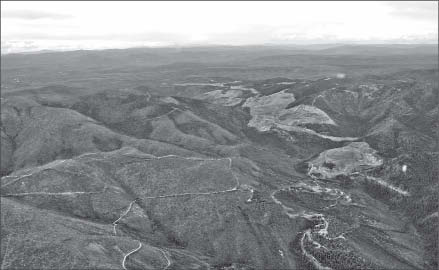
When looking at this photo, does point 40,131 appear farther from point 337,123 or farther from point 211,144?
point 337,123

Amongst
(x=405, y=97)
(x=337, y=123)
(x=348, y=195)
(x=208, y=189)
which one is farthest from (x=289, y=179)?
(x=405, y=97)

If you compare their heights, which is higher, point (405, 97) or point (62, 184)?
point (405, 97)

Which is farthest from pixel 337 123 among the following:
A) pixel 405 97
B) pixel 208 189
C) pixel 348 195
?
pixel 208 189

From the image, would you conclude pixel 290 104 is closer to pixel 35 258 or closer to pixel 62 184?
pixel 62 184

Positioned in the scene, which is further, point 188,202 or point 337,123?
point 337,123

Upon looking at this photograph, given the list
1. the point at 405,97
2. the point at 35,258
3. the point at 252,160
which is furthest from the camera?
the point at 405,97

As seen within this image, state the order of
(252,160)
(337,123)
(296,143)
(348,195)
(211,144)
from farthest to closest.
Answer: (337,123) < (296,143) < (211,144) < (252,160) < (348,195)
